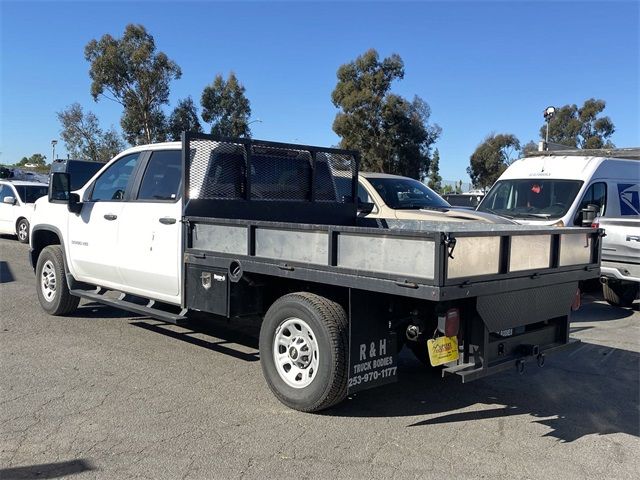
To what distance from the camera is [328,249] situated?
4262mm

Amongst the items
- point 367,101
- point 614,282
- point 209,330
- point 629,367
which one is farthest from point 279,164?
point 367,101

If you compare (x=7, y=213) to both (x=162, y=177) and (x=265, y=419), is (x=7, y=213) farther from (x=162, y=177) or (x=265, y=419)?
(x=265, y=419)

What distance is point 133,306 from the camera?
6.25 meters

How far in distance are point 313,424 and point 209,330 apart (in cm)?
313

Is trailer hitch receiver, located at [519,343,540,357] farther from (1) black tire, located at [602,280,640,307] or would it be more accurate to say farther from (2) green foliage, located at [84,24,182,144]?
(2) green foliage, located at [84,24,182,144]

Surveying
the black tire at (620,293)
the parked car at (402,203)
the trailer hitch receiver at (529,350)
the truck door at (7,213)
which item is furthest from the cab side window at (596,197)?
the truck door at (7,213)

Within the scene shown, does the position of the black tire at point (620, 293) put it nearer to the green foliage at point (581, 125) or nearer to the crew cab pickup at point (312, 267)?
the crew cab pickup at point (312, 267)

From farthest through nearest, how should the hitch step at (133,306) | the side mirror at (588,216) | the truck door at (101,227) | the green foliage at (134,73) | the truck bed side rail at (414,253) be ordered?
the green foliage at (134,73) < the side mirror at (588,216) < the truck door at (101,227) < the hitch step at (133,306) < the truck bed side rail at (414,253)

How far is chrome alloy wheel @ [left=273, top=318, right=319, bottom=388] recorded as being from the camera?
4.56 metres

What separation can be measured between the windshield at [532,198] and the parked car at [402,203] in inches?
69.4

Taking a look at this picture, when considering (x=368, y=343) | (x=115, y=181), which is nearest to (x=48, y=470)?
(x=368, y=343)


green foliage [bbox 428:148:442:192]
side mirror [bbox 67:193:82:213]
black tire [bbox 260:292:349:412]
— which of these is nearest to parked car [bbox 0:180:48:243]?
side mirror [bbox 67:193:82:213]

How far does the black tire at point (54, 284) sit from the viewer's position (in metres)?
7.53

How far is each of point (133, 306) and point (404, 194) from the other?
4980 mm
